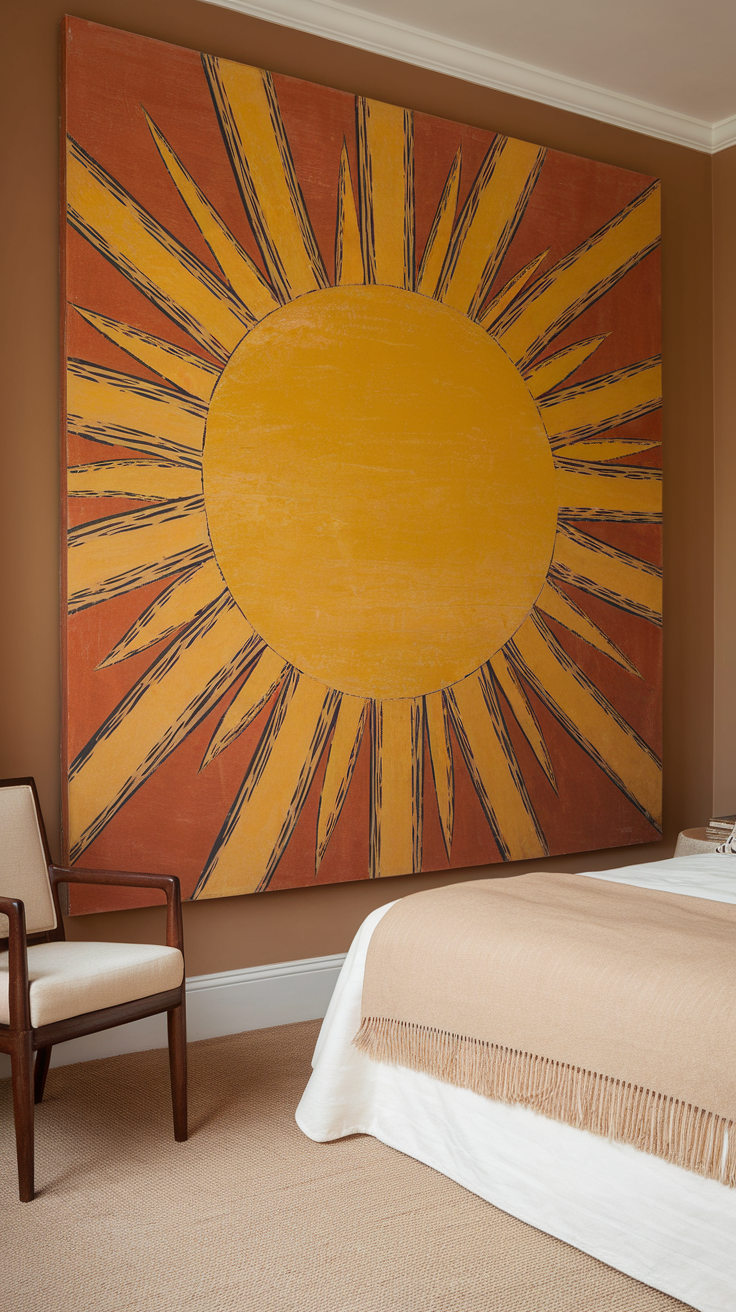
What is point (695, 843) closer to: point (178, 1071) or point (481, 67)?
point (178, 1071)

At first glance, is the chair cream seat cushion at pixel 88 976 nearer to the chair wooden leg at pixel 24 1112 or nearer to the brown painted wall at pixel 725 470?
the chair wooden leg at pixel 24 1112

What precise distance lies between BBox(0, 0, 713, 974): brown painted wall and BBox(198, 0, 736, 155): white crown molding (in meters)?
0.04

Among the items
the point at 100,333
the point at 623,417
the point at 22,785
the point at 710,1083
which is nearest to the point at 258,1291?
the point at 710,1083

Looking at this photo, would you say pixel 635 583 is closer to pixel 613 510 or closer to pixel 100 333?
pixel 613 510

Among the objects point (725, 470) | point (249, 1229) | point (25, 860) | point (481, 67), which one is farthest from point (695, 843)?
point (481, 67)

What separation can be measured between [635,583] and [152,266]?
2185 millimetres

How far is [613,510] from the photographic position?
4023 millimetres

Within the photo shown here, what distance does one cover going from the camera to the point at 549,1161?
2.01 m

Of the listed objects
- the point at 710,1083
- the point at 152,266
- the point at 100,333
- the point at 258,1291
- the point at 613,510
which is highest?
the point at 152,266

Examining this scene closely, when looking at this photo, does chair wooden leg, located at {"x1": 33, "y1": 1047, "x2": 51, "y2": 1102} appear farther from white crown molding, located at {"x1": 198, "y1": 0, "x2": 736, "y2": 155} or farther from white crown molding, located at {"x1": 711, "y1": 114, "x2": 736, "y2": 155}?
white crown molding, located at {"x1": 711, "y1": 114, "x2": 736, "y2": 155}

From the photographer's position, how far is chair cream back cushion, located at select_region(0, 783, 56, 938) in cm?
263

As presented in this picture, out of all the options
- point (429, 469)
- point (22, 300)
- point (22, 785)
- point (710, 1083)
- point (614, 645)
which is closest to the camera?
point (710, 1083)

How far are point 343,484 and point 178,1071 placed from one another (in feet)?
6.07

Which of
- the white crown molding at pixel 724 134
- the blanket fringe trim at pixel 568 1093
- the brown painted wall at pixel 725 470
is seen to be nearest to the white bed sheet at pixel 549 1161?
the blanket fringe trim at pixel 568 1093
